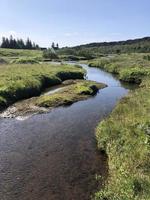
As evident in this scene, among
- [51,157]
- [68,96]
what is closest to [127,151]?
[51,157]

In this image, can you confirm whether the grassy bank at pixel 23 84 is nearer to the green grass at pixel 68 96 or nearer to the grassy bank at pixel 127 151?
the green grass at pixel 68 96

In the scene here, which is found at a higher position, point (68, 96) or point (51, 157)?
point (68, 96)

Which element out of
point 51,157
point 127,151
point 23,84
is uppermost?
point 127,151

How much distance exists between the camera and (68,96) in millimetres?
51750

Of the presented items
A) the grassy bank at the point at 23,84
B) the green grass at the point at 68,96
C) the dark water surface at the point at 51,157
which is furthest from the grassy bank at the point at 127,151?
the grassy bank at the point at 23,84

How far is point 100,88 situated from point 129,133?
122 feet

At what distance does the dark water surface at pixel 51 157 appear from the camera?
70.0ft

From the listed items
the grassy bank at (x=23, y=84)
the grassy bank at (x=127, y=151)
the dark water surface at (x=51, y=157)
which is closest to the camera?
the grassy bank at (x=127, y=151)

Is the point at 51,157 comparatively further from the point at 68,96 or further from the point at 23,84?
the point at 23,84

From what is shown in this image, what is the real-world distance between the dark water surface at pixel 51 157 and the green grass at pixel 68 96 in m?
4.54

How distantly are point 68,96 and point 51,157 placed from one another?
2536cm

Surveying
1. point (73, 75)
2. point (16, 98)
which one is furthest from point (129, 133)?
point (73, 75)

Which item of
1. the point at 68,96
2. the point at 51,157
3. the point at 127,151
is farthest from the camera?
the point at 68,96

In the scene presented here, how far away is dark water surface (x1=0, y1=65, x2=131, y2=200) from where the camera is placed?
21.3 m
